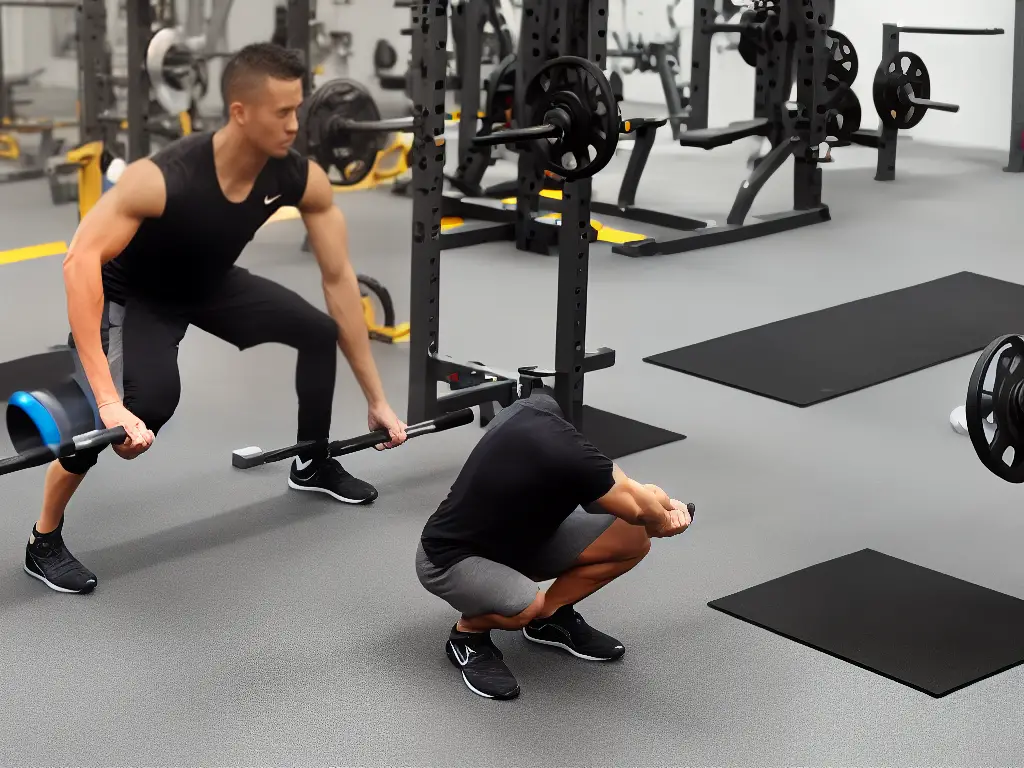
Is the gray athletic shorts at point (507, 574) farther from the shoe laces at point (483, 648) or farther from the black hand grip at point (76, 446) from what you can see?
the black hand grip at point (76, 446)

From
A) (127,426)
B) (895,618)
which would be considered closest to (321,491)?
(127,426)

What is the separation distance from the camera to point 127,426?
2.98 meters

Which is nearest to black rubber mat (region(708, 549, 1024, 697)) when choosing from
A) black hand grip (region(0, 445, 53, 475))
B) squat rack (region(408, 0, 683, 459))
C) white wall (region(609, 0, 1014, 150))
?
squat rack (region(408, 0, 683, 459))

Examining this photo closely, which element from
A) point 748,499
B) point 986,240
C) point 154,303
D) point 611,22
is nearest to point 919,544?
point 748,499

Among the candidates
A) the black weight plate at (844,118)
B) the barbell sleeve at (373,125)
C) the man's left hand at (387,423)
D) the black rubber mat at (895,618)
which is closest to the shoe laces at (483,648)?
the black rubber mat at (895,618)

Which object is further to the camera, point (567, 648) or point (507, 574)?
point (567, 648)

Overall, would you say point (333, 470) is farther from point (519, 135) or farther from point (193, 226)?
point (519, 135)

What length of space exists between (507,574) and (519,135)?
152 cm

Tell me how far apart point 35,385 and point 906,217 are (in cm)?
450

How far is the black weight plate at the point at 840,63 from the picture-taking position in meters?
7.54

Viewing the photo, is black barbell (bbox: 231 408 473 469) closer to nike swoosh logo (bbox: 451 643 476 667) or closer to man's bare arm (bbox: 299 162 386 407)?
man's bare arm (bbox: 299 162 386 407)

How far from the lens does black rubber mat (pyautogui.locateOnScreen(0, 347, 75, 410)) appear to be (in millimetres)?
4500

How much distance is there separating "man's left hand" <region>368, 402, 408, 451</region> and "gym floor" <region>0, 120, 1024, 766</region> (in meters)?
0.26

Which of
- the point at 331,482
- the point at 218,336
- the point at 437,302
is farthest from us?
the point at 437,302
